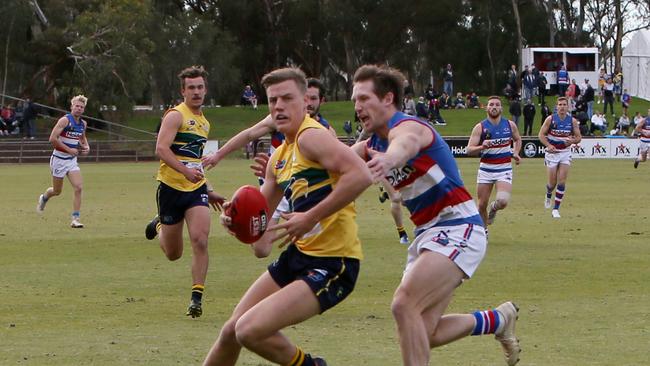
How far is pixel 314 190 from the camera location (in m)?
7.00

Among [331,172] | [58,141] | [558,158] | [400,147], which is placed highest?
[400,147]

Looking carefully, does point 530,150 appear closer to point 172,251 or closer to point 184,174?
point 172,251

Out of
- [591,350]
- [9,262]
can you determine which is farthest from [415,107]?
[591,350]

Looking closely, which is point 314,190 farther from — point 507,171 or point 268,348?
point 507,171

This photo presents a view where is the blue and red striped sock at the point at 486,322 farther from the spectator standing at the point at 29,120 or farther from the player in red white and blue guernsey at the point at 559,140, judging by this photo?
the spectator standing at the point at 29,120

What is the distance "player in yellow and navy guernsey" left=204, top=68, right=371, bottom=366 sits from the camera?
6562 mm

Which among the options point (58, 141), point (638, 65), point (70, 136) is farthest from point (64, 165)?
point (638, 65)

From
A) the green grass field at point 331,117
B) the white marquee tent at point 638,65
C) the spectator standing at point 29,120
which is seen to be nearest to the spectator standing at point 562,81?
the green grass field at point 331,117

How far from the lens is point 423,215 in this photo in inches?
295

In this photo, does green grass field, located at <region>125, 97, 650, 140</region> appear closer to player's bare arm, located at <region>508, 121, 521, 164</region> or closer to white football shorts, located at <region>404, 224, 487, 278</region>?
player's bare arm, located at <region>508, 121, 521, 164</region>

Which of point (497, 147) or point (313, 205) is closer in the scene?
point (313, 205)

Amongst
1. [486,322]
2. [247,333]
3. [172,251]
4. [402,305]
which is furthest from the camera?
[172,251]

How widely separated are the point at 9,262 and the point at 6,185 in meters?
19.5

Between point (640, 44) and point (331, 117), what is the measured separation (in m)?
21.8
